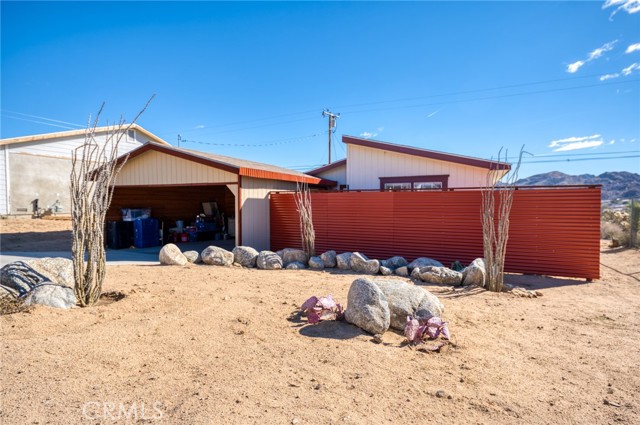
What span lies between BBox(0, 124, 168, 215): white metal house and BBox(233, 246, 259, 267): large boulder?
41.5 ft

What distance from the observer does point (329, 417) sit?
2.38 metres

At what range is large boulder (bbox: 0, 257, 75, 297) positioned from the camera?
15.0 ft

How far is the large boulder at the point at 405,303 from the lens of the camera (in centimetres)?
411

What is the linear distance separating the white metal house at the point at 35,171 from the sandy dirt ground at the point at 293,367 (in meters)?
15.7

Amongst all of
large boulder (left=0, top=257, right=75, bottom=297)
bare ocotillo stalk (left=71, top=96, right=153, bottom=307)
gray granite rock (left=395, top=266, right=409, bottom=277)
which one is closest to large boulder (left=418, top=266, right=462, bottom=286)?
gray granite rock (left=395, top=266, right=409, bottom=277)

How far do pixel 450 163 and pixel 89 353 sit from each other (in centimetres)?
1037

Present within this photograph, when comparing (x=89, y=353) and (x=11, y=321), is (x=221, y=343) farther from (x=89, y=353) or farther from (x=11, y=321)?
(x=11, y=321)

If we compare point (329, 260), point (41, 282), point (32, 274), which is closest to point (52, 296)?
point (41, 282)

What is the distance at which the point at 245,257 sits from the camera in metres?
8.69

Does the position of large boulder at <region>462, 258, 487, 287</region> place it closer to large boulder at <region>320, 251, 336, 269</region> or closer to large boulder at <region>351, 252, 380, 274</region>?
large boulder at <region>351, 252, 380, 274</region>

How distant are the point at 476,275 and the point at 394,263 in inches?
78.3

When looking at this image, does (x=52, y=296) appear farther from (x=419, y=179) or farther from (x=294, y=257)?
(x=419, y=179)

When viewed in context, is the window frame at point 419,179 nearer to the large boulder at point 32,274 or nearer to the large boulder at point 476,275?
the large boulder at point 476,275

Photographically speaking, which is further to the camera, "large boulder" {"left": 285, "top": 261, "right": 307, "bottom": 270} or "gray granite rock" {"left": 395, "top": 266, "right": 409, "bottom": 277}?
"large boulder" {"left": 285, "top": 261, "right": 307, "bottom": 270}
